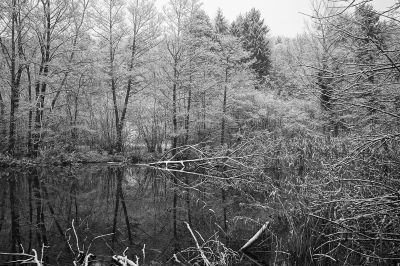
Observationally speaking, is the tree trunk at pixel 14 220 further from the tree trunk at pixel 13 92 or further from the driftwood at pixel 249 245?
the tree trunk at pixel 13 92

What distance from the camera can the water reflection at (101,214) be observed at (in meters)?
4.59

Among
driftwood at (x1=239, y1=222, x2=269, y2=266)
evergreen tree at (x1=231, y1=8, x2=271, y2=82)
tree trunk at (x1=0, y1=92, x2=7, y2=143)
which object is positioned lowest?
driftwood at (x1=239, y1=222, x2=269, y2=266)

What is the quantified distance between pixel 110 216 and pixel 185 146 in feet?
24.6

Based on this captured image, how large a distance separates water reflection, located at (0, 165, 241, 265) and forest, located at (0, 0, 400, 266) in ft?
0.15

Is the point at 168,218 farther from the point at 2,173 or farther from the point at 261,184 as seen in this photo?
the point at 2,173

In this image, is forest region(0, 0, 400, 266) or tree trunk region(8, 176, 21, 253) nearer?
forest region(0, 0, 400, 266)

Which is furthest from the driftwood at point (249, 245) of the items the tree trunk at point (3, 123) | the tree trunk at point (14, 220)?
the tree trunk at point (3, 123)

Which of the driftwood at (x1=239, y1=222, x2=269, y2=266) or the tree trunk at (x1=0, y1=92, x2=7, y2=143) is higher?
the tree trunk at (x1=0, y1=92, x2=7, y2=143)

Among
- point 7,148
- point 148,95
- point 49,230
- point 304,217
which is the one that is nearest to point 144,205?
point 49,230

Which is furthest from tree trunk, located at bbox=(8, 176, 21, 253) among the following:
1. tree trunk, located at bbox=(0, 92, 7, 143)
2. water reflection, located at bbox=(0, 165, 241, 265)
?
tree trunk, located at bbox=(0, 92, 7, 143)

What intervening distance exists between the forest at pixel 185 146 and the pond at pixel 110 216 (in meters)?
0.04

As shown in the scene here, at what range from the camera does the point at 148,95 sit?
18.6 m

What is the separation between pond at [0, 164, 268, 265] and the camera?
454cm

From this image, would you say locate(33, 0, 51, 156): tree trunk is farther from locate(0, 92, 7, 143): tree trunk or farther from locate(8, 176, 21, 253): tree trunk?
locate(8, 176, 21, 253): tree trunk
